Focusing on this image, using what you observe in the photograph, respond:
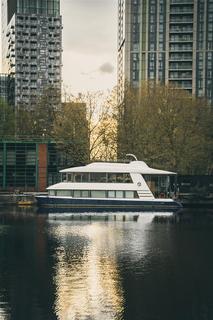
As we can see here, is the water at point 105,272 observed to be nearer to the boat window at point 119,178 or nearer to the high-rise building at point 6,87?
the boat window at point 119,178

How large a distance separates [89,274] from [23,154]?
55.3 metres

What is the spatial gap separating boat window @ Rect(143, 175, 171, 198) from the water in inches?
651

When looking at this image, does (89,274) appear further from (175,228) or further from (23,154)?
(23,154)

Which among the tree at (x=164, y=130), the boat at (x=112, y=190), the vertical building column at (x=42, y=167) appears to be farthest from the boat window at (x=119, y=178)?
the vertical building column at (x=42, y=167)

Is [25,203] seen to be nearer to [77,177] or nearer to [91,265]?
[77,177]

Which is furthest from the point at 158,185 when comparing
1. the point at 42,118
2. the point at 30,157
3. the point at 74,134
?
the point at 42,118

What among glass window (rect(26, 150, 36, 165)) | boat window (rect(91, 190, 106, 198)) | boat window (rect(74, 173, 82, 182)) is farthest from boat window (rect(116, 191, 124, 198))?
glass window (rect(26, 150, 36, 165))

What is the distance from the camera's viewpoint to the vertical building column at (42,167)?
271ft

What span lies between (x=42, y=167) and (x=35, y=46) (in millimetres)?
114939

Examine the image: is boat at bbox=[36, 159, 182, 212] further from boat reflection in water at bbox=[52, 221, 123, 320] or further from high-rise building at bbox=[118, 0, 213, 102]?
high-rise building at bbox=[118, 0, 213, 102]

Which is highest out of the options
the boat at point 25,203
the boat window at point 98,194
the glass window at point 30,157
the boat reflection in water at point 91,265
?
the glass window at point 30,157

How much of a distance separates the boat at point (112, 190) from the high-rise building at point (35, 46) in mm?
123161

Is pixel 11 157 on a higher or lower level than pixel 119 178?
higher

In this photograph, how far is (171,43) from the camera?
463 ft
